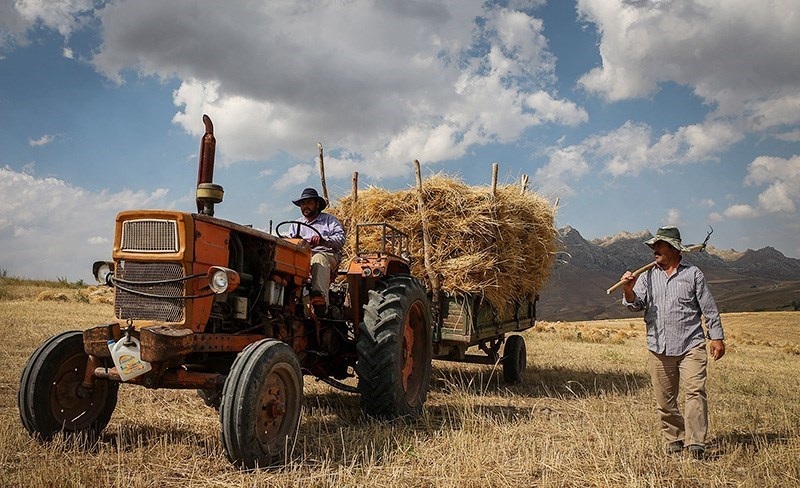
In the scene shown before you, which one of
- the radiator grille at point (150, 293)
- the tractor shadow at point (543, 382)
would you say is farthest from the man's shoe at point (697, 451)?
the radiator grille at point (150, 293)

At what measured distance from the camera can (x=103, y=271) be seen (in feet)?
14.8

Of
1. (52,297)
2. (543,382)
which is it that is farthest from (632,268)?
(543,382)

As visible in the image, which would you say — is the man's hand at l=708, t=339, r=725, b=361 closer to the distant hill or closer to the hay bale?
the distant hill

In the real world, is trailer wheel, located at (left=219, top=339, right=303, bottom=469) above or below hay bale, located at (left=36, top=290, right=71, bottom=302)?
below

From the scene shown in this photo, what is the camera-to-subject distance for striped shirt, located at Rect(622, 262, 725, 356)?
4.91 metres

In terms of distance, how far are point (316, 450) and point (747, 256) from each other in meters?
117

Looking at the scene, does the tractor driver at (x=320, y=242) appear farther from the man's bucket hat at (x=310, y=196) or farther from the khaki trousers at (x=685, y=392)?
the khaki trousers at (x=685, y=392)

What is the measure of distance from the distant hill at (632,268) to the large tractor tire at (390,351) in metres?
4.34

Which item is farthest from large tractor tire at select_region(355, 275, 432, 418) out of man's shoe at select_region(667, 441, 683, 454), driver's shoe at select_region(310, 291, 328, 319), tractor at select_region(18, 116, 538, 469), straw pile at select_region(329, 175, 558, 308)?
man's shoe at select_region(667, 441, 683, 454)

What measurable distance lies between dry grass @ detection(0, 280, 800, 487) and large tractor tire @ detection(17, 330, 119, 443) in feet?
0.51

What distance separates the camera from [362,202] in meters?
8.09

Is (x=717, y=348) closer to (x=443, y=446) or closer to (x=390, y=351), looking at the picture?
(x=443, y=446)

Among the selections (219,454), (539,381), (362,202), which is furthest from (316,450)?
(539,381)

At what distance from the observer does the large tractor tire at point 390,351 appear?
5219mm
